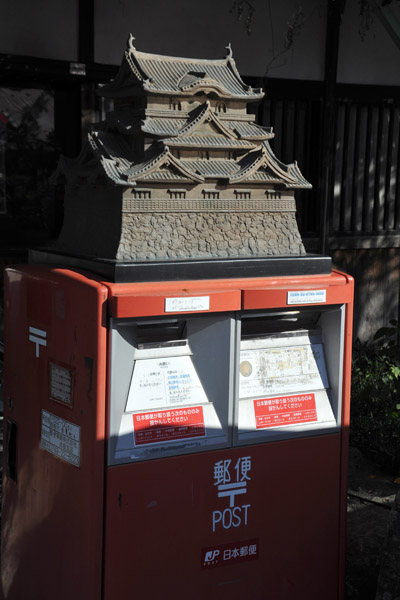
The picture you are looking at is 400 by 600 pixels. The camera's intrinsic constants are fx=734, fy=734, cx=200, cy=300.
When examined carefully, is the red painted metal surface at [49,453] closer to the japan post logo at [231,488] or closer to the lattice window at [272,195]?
the japan post logo at [231,488]

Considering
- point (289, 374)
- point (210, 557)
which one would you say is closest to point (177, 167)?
point (289, 374)

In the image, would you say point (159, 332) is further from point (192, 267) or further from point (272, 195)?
point (272, 195)

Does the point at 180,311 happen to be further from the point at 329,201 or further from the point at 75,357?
the point at 329,201

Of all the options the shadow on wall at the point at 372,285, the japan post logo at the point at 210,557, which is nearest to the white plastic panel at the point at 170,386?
the japan post logo at the point at 210,557

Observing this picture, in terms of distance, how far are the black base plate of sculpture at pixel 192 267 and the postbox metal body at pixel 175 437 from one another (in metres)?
0.06

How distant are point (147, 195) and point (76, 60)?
3102mm

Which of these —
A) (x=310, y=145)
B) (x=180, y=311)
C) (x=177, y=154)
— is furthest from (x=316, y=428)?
(x=310, y=145)

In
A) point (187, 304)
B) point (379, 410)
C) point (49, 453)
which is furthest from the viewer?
point (379, 410)

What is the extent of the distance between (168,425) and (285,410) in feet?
1.87

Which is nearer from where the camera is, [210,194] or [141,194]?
[141,194]

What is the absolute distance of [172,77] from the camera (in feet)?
10.9

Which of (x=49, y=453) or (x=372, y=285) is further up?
(x=372, y=285)

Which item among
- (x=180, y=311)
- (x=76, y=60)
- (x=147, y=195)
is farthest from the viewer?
(x=76, y=60)

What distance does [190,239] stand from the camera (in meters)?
3.22
